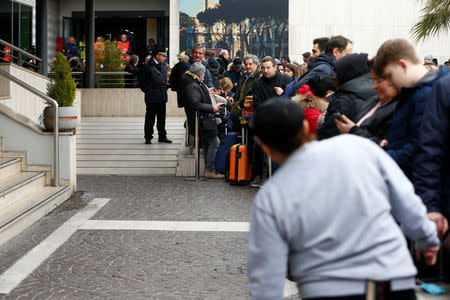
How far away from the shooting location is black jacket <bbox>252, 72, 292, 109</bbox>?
10547 millimetres

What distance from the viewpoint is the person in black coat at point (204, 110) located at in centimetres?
1173

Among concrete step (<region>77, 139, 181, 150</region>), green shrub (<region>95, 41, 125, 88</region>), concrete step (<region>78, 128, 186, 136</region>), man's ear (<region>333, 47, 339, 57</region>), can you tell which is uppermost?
green shrub (<region>95, 41, 125, 88</region>)

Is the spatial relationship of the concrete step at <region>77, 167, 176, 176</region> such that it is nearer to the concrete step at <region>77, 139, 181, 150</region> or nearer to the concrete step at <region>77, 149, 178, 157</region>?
the concrete step at <region>77, 149, 178, 157</region>

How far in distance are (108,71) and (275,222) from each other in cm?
1952

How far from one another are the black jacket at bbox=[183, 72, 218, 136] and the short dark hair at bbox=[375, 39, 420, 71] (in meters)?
8.07

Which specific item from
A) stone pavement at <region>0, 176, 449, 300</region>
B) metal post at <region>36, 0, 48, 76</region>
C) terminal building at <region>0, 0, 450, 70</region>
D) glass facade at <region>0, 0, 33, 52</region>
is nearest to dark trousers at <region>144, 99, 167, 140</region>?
stone pavement at <region>0, 176, 449, 300</region>

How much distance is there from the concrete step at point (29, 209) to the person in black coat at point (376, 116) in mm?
4443

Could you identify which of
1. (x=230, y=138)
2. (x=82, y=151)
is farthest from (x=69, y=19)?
(x=230, y=138)

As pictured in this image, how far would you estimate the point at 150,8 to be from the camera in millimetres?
33000

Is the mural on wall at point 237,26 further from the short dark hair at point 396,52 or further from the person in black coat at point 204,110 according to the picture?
the short dark hair at point 396,52

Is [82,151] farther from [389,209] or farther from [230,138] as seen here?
[389,209]

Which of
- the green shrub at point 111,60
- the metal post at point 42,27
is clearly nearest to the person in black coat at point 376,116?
the metal post at point 42,27

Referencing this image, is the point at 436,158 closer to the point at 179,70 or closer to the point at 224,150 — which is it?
the point at 224,150

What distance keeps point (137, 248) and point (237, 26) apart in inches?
1062
